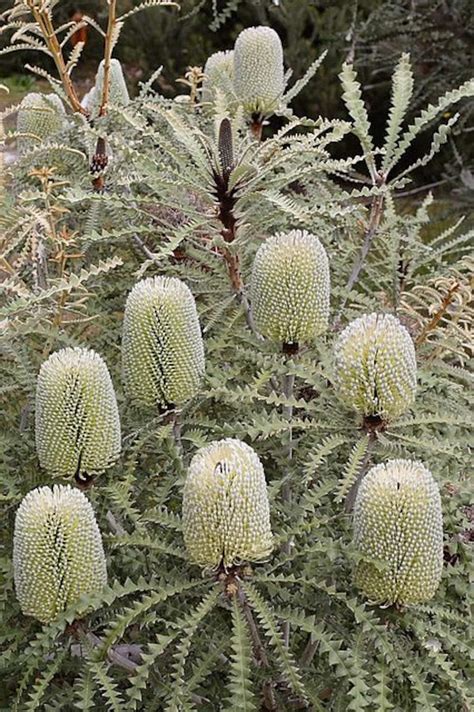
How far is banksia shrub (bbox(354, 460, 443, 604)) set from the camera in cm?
108

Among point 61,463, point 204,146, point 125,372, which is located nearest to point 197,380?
point 125,372

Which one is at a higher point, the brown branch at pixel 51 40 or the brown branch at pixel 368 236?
the brown branch at pixel 51 40

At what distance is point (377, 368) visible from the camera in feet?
3.84

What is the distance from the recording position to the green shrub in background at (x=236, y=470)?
1.10m

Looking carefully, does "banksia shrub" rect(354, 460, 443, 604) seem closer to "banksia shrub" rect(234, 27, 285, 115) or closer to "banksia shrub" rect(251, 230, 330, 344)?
"banksia shrub" rect(251, 230, 330, 344)

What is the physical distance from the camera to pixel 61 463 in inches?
48.2

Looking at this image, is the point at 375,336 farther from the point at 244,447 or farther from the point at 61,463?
the point at 61,463

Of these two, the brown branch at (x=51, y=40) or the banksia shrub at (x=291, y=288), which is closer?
the banksia shrub at (x=291, y=288)

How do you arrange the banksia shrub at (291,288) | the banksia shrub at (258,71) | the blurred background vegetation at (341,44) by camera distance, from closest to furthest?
1. the banksia shrub at (291,288)
2. the banksia shrub at (258,71)
3. the blurred background vegetation at (341,44)

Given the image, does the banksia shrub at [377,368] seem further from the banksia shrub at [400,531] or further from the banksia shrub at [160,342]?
the banksia shrub at [160,342]

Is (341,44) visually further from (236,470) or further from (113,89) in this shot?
(236,470)

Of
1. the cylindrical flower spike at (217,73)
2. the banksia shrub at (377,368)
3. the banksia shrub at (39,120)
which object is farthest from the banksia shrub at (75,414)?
the cylindrical flower spike at (217,73)

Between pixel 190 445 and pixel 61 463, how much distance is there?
0.29 m

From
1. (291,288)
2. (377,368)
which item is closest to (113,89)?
(291,288)
